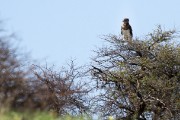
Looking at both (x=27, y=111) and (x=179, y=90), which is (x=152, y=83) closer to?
(x=179, y=90)

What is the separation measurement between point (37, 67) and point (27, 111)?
505 inches

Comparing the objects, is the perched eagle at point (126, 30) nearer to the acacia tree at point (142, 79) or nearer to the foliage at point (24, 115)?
the acacia tree at point (142, 79)

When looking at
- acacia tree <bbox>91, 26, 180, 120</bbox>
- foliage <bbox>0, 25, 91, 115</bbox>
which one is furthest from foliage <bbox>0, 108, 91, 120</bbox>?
acacia tree <bbox>91, 26, 180, 120</bbox>

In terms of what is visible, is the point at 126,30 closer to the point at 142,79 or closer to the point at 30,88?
the point at 142,79

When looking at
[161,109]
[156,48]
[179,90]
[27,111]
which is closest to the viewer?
[27,111]

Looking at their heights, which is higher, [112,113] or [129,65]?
[129,65]

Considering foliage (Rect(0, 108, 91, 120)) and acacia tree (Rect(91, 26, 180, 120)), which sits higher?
acacia tree (Rect(91, 26, 180, 120))

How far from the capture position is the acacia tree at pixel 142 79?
56.7 ft

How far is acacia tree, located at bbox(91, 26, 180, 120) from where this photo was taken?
17.3 meters

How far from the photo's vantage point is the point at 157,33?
831 inches

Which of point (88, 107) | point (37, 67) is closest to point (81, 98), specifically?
point (88, 107)

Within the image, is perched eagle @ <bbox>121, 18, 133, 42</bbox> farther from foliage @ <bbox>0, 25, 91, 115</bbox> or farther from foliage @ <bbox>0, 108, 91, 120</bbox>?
foliage @ <bbox>0, 108, 91, 120</bbox>

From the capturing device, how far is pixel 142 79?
18.5 metres

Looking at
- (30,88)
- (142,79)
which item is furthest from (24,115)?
(142,79)
